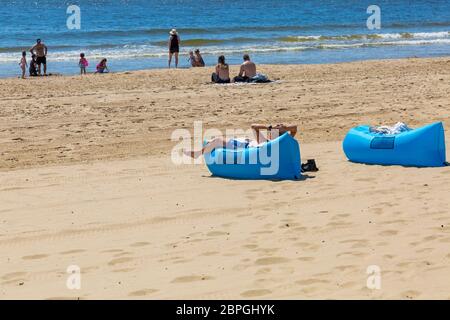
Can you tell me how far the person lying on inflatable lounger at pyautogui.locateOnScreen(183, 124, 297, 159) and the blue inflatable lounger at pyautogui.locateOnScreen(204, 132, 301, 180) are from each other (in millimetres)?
180

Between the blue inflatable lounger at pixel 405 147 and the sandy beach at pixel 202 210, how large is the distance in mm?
186

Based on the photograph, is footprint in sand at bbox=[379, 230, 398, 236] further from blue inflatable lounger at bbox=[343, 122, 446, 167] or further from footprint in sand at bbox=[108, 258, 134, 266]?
blue inflatable lounger at bbox=[343, 122, 446, 167]

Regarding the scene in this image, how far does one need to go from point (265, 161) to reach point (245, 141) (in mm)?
551

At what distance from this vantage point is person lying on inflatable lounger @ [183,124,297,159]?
1055 cm

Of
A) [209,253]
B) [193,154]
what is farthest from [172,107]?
[209,253]

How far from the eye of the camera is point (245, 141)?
34.7 ft

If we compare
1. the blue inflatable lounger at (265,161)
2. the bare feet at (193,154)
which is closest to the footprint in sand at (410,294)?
the blue inflatable lounger at (265,161)

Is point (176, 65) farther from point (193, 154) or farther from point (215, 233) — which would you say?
point (215, 233)

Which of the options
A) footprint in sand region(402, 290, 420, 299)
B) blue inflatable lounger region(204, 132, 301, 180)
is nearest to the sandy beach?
footprint in sand region(402, 290, 420, 299)

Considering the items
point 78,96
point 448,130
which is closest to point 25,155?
point 78,96

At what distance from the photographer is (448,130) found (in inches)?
548

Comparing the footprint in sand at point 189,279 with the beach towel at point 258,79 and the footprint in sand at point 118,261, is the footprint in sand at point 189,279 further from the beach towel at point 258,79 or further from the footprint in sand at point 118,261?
the beach towel at point 258,79

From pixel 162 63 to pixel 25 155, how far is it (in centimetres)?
1546
